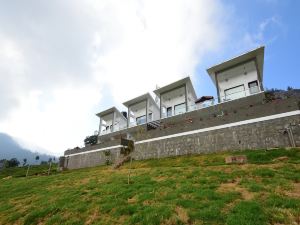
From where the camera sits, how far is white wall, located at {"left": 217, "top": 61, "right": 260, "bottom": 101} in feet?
93.2

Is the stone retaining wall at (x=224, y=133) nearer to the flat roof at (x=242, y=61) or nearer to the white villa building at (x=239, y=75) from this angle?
the white villa building at (x=239, y=75)

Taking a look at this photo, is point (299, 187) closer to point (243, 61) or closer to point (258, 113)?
point (258, 113)

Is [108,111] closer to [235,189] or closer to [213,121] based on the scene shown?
[213,121]

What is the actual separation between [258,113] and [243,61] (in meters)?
12.7

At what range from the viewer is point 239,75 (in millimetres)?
29609

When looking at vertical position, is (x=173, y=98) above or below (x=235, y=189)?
above

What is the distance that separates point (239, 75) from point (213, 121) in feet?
39.7

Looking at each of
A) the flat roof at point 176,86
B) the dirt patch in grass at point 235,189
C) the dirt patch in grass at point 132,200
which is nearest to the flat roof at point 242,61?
the flat roof at point 176,86

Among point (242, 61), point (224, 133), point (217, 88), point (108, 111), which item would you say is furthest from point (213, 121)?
point (108, 111)

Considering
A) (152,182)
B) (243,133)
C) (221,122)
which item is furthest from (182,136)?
(152,182)

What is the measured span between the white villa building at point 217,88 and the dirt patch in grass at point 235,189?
62.2ft

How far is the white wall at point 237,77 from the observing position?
93.2ft

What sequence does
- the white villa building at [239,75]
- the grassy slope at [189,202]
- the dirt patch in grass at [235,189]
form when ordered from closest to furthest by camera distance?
1. the grassy slope at [189,202]
2. the dirt patch in grass at [235,189]
3. the white villa building at [239,75]

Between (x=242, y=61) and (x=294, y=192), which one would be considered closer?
(x=294, y=192)
